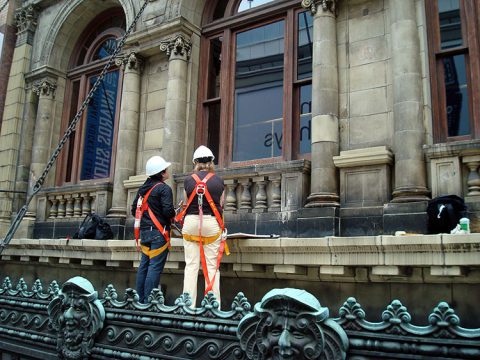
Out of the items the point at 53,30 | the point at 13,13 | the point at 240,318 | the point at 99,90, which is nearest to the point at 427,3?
the point at 240,318

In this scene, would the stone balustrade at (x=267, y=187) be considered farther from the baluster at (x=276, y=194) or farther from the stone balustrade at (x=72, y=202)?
the stone balustrade at (x=72, y=202)

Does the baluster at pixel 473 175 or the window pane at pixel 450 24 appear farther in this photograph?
the window pane at pixel 450 24

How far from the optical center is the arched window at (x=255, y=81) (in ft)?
31.2

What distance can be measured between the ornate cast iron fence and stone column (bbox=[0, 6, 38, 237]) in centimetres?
1144

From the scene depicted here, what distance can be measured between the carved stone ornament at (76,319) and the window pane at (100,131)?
9.80m

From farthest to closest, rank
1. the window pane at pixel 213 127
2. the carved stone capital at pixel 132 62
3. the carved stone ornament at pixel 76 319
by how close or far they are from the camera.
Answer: the carved stone capital at pixel 132 62
the window pane at pixel 213 127
the carved stone ornament at pixel 76 319

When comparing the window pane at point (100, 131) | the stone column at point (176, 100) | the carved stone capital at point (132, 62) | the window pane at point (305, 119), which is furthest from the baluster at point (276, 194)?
the window pane at point (100, 131)

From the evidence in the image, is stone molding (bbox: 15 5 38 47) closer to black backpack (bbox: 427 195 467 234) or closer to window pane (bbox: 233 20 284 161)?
window pane (bbox: 233 20 284 161)

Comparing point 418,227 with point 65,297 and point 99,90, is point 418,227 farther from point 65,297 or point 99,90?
point 99,90

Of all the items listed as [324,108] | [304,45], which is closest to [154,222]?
[324,108]

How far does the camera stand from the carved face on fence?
2.27 meters

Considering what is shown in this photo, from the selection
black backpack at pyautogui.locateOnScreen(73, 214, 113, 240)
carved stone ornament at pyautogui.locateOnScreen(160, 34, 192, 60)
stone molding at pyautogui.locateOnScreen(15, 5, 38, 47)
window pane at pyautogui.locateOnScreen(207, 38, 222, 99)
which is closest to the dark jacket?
black backpack at pyautogui.locateOnScreen(73, 214, 113, 240)

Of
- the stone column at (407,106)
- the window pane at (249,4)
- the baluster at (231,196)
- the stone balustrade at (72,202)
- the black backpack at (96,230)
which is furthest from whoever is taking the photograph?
the stone balustrade at (72,202)

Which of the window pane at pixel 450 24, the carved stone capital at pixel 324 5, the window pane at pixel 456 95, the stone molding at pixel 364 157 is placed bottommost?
the stone molding at pixel 364 157
